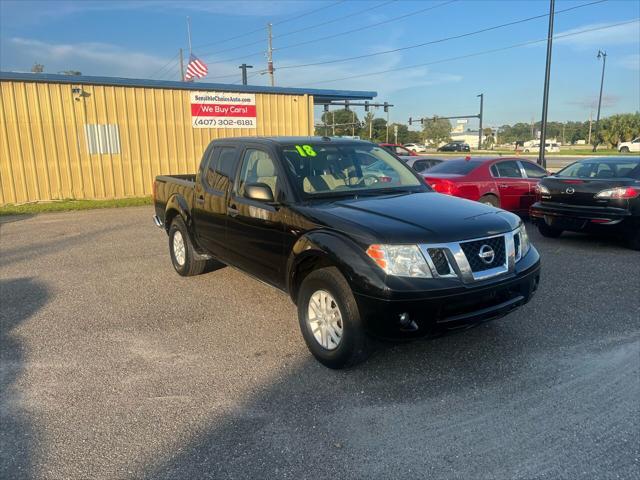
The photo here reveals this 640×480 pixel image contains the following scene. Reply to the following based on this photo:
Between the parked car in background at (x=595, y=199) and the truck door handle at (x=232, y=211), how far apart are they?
5641mm

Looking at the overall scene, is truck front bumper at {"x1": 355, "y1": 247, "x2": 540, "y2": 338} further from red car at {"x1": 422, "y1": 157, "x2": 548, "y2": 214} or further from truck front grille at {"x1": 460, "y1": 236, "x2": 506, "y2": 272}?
red car at {"x1": 422, "y1": 157, "x2": 548, "y2": 214}

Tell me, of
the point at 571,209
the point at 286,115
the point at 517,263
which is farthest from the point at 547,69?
the point at 517,263

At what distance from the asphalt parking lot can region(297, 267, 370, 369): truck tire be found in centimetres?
17

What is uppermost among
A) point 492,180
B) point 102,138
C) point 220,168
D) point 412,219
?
point 102,138

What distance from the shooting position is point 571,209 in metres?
8.09

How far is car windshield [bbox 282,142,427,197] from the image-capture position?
4711 mm

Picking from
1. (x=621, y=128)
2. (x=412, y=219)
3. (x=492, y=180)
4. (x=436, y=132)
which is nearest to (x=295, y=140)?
(x=412, y=219)

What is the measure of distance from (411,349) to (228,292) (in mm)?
2586

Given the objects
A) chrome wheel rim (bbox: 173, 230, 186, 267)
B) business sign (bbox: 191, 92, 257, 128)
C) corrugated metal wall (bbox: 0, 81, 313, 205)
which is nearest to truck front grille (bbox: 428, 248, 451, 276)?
chrome wheel rim (bbox: 173, 230, 186, 267)

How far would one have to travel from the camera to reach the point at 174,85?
53.2 ft

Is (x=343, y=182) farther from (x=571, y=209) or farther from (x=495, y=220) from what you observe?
(x=571, y=209)

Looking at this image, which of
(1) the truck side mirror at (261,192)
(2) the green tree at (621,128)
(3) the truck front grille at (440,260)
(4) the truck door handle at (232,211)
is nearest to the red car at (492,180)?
(4) the truck door handle at (232,211)

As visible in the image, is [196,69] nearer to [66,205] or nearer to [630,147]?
[66,205]

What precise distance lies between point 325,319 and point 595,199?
5.86m
